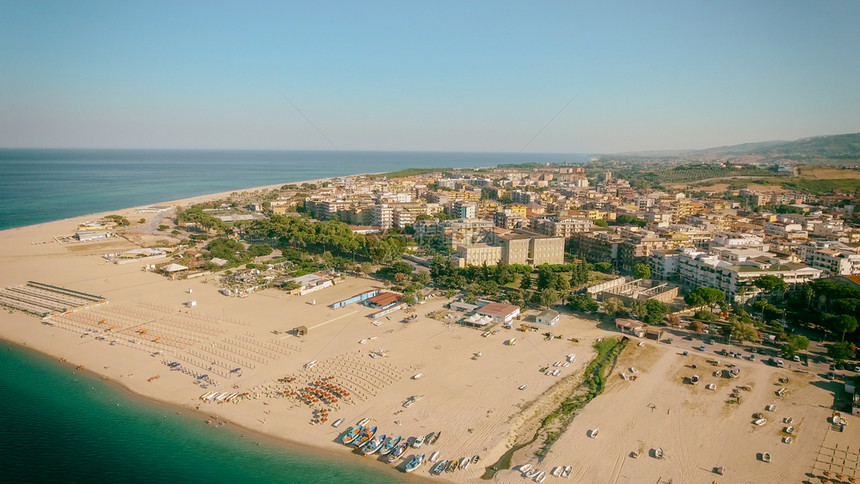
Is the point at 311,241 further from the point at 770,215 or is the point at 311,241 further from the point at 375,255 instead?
the point at 770,215

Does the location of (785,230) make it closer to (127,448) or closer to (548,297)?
(548,297)

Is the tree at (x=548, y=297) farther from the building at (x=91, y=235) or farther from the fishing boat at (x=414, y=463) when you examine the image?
the building at (x=91, y=235)

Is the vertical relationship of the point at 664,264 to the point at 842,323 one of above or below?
above

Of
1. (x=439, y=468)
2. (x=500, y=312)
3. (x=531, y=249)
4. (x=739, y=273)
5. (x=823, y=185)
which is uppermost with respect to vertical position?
(x=823, y=185)

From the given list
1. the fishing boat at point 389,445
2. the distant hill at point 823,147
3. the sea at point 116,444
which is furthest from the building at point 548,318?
the distant hill at point 823,147

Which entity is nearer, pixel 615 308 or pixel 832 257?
pixel 615 308

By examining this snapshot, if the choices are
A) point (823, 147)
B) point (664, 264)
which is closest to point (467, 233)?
point (664, 264)
